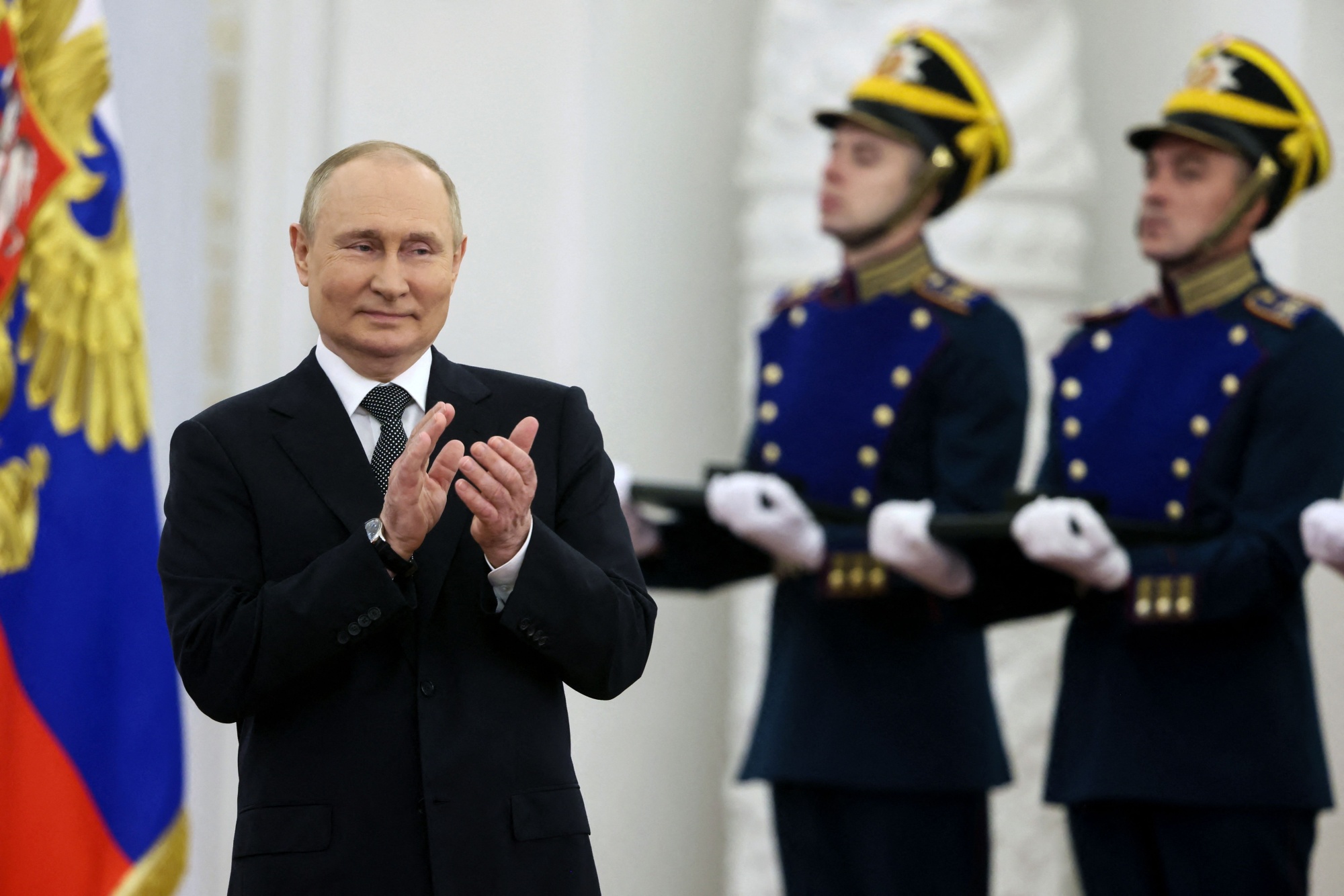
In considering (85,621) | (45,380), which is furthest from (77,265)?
(85,621)

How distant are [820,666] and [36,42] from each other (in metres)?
1.56

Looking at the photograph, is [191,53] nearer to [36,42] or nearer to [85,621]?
[36,42]

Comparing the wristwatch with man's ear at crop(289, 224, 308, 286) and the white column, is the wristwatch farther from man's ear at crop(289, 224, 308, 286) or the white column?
the white column

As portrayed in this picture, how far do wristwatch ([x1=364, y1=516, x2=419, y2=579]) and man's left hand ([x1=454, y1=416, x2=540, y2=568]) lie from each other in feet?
0.17

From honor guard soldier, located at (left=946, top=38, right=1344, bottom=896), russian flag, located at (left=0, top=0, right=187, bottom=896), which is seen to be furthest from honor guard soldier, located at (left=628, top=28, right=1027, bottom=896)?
russian flag, located at (left=0, top=0, right=187, bottom=896)

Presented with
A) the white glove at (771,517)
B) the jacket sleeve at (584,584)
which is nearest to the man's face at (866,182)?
the white glove at (771,517)

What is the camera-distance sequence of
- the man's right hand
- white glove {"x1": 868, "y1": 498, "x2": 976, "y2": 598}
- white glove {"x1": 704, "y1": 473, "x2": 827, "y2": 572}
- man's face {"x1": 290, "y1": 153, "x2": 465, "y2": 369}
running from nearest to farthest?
the man's right hand → man's face {"x1": 290, "y1": 153, "x2": 465, "y2": 369} → white glove {"x1": 868, "y1": 498, "x2": 976, "y2": 598} → white glove {"x1": 704, "y1": 473, "x2": 827, "y2": 572}

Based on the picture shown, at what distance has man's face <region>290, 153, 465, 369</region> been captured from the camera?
53.9 inches

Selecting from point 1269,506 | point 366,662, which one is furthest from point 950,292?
point 366,662

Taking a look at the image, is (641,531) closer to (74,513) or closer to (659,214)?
(74,513)

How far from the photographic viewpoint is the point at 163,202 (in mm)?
3688

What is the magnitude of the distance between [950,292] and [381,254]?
6.30 ft

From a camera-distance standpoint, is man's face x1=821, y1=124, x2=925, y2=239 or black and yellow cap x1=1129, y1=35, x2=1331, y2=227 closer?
black and yellow cap x1=1129, y1=35, x2=1331, y2=227

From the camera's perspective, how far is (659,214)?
448 centimetres
